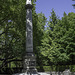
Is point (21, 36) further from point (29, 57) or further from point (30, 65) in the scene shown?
point (30, 65)

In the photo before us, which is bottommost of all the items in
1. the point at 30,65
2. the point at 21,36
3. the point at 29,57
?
the point at 30,65

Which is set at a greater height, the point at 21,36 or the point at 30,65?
the point at 21,36

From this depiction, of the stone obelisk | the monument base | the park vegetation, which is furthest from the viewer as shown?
the park vegetation

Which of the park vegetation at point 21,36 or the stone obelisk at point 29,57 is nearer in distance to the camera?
the stone obelisk at point 29,57

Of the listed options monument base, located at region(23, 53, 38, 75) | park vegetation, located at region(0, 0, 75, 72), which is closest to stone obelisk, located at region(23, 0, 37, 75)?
monument base, located at region(23, 53, 38, 75)

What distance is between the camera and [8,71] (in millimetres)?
21344

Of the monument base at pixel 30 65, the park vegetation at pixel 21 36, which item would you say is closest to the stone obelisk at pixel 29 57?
the monument base at pixel 30 65

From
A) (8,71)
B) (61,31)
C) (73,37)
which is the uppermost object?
(61,31)

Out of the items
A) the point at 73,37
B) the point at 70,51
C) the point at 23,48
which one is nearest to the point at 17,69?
the point at 23,48

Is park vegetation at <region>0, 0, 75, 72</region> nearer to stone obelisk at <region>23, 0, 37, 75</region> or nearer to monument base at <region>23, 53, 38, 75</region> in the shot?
stone obelisk at <region>23, 0, 37, 75</region>

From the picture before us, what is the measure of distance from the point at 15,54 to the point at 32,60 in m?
8.40

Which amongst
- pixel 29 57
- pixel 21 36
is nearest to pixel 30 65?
pixel 29 57

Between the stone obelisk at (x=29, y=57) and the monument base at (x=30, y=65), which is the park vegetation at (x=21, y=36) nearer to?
the stone obelisk at (x=29, y=57)

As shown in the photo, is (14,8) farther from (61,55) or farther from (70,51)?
(70,51)
